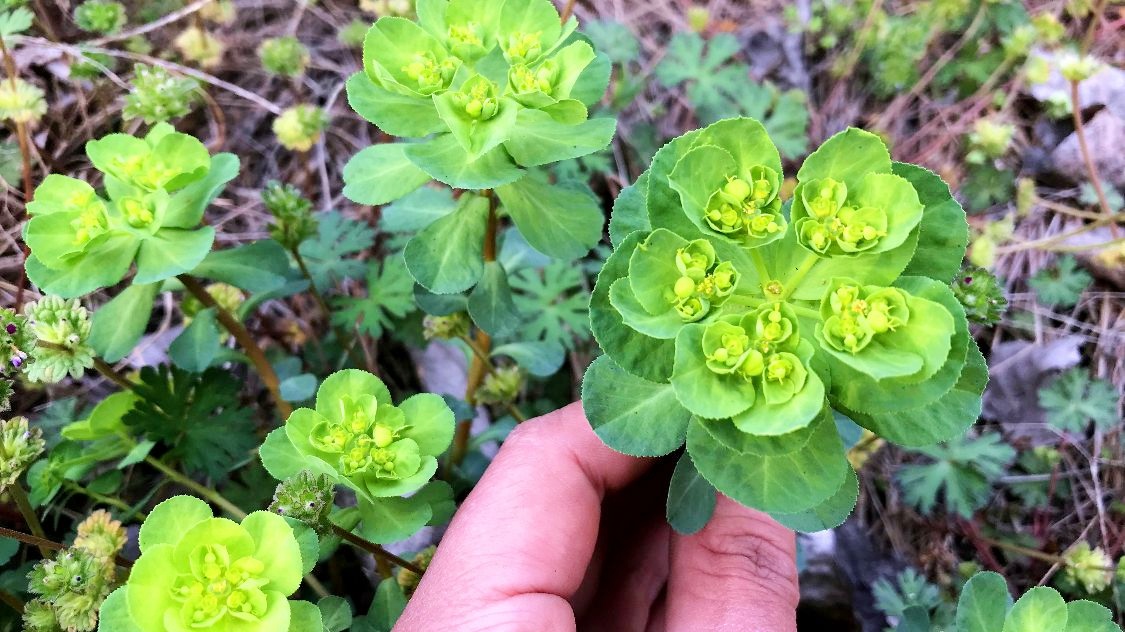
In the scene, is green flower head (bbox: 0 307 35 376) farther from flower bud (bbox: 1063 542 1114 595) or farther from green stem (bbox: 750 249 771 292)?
flower bud (bbox: 1063 542 1114 595)

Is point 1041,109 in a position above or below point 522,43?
below

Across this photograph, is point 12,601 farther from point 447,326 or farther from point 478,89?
point 478,89

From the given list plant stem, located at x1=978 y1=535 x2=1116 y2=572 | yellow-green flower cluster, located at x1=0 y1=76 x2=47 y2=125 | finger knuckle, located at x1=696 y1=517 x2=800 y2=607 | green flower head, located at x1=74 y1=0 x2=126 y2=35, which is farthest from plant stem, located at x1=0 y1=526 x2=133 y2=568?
plant stem, located at x1=978 y1=535 x2=1116 y2=572

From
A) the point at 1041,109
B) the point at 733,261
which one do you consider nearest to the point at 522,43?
the point at 733,261

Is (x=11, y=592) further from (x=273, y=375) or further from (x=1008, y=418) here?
(x=1008, y=418)

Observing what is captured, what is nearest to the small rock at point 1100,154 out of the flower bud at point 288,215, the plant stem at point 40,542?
the flower bud at point 288,215

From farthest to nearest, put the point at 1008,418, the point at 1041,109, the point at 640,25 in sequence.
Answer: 1. the point at 640,25
2. the point at 1041,109
3. the point at 1008,418
